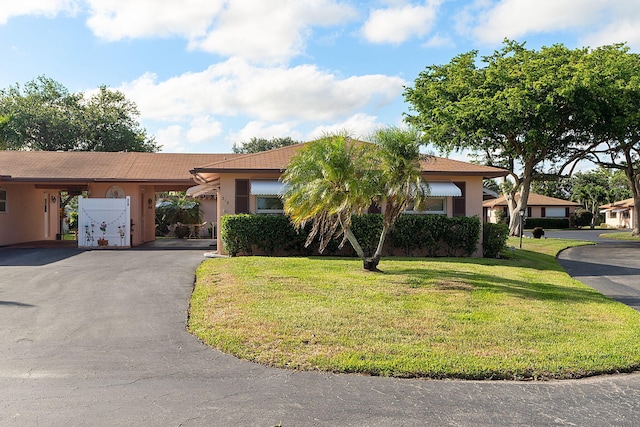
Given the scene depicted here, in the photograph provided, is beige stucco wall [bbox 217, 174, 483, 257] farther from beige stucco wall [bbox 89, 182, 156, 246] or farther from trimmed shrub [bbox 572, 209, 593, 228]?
trimmed shrub [bbox 572, 209, 593, 228]

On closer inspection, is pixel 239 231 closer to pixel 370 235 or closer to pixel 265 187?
pixel 265 187

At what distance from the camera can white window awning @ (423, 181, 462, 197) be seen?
711 inches

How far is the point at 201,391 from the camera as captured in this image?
5754 mm

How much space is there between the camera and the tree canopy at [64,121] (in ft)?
125

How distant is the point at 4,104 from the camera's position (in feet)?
129

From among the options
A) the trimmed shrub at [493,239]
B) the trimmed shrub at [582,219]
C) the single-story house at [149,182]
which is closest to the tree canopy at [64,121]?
the single-story house at [149,182]

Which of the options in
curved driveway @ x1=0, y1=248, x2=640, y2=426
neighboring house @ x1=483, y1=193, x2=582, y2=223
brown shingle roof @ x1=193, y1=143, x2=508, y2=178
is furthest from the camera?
neighboring house @ x1=483, y1=193, x2=582, y2=223

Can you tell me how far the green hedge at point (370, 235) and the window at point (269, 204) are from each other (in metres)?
0.86

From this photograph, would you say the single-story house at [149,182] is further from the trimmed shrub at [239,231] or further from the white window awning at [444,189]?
the trimmed shrub at [239,231]

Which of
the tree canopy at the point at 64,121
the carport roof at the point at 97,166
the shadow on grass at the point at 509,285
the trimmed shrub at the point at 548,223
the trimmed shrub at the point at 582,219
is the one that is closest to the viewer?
the shadow on grass at the point at 509,285

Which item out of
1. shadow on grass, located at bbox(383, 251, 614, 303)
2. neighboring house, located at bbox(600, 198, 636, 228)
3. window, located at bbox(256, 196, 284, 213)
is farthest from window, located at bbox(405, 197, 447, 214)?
neighboring house, located at bbox(600, 198, 636, 228)

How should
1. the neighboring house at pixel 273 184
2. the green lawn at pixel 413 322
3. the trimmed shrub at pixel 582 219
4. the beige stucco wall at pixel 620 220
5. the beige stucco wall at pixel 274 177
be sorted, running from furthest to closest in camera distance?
the beige stucco wall at pixel 620 220
the trimmed shrub at pixel 582 219
the beige stucco wall at pixel 274 177
the neighboring house at pixel 273 184
the green lawn at pixel 413 322

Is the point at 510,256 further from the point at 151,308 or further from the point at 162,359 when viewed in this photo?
the point at 162,359

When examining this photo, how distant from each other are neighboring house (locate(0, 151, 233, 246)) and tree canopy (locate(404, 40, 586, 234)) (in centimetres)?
1243
